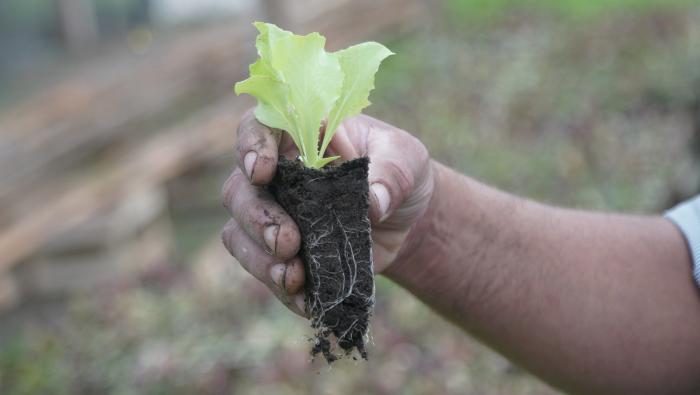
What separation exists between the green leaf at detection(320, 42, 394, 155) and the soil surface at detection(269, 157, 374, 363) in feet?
0.47

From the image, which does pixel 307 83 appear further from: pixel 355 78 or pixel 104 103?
pixel 104 103

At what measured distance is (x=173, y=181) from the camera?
685 cm

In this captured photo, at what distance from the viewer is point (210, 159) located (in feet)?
23.1

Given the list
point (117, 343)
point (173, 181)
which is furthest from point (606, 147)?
point (117, 343)

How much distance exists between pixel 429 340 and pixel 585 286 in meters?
2.06

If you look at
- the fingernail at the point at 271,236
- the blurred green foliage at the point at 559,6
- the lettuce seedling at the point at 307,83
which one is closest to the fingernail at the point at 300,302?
the fingernail at the point at 271,236

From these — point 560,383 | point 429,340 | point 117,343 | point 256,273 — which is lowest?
point 117,343

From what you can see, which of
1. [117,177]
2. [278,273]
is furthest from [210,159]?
[278,273]

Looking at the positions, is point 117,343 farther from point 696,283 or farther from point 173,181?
point 696,283

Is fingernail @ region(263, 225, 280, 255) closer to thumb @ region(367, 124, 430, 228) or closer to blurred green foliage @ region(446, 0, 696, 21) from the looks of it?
thumb @ region(367, 124, 430, 228)

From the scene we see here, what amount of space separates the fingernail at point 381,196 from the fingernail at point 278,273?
0.24 metres

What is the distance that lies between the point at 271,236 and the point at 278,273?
0.30 ft

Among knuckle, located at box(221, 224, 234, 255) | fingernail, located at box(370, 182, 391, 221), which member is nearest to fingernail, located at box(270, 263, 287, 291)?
knuckle, located at box(221, 224, 234, 255)

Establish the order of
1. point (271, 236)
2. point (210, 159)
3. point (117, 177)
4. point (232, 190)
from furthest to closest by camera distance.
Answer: point (210, 159)
point (117, 177)
point (232, 190)
point (271, 236)
